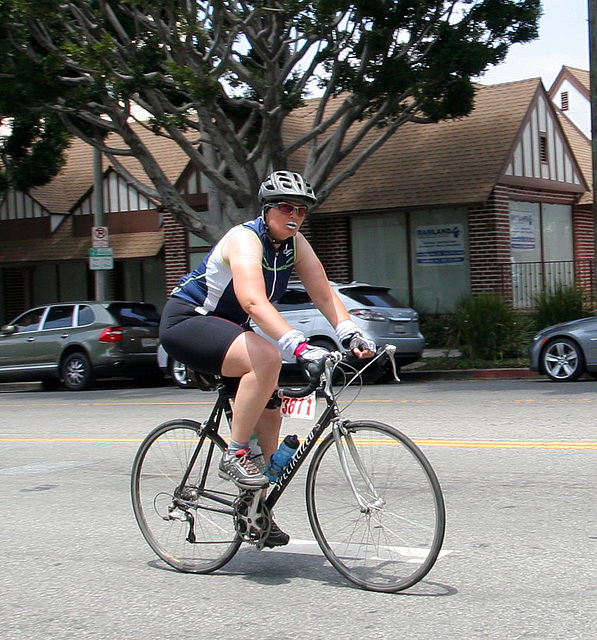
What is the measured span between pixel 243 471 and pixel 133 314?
1413 cm

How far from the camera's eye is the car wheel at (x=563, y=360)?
14.2 meters

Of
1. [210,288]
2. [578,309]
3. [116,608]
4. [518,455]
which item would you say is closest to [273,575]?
[116,608]

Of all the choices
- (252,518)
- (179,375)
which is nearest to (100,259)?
(179,375)

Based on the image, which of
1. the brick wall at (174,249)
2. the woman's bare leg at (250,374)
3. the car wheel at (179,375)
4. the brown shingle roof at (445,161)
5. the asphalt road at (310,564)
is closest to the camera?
the asphalt road at (310,564)

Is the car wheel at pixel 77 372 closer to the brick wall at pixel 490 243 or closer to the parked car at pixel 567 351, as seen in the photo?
the parked car at pixel 567 351

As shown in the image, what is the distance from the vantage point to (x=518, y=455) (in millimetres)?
7879

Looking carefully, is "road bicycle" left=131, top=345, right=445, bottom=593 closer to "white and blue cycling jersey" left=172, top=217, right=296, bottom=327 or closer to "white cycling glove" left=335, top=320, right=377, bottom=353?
"white cycling glove" left=335, top=320, right=377, bottom=353

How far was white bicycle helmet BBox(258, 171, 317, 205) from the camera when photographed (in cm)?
450

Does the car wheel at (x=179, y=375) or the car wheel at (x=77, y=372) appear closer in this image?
the car wheel at (x=179, y=375)

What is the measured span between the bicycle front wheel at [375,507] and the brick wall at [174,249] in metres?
20.3

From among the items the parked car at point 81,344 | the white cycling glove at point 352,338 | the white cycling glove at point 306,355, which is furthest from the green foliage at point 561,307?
the white cycling glove at point 306,355

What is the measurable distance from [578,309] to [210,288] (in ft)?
47.9

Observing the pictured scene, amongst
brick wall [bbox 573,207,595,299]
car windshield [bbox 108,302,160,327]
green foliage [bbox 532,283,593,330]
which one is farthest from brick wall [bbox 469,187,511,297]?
car windshield [bbox 108,302,160,327]

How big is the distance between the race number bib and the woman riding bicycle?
87 mm
